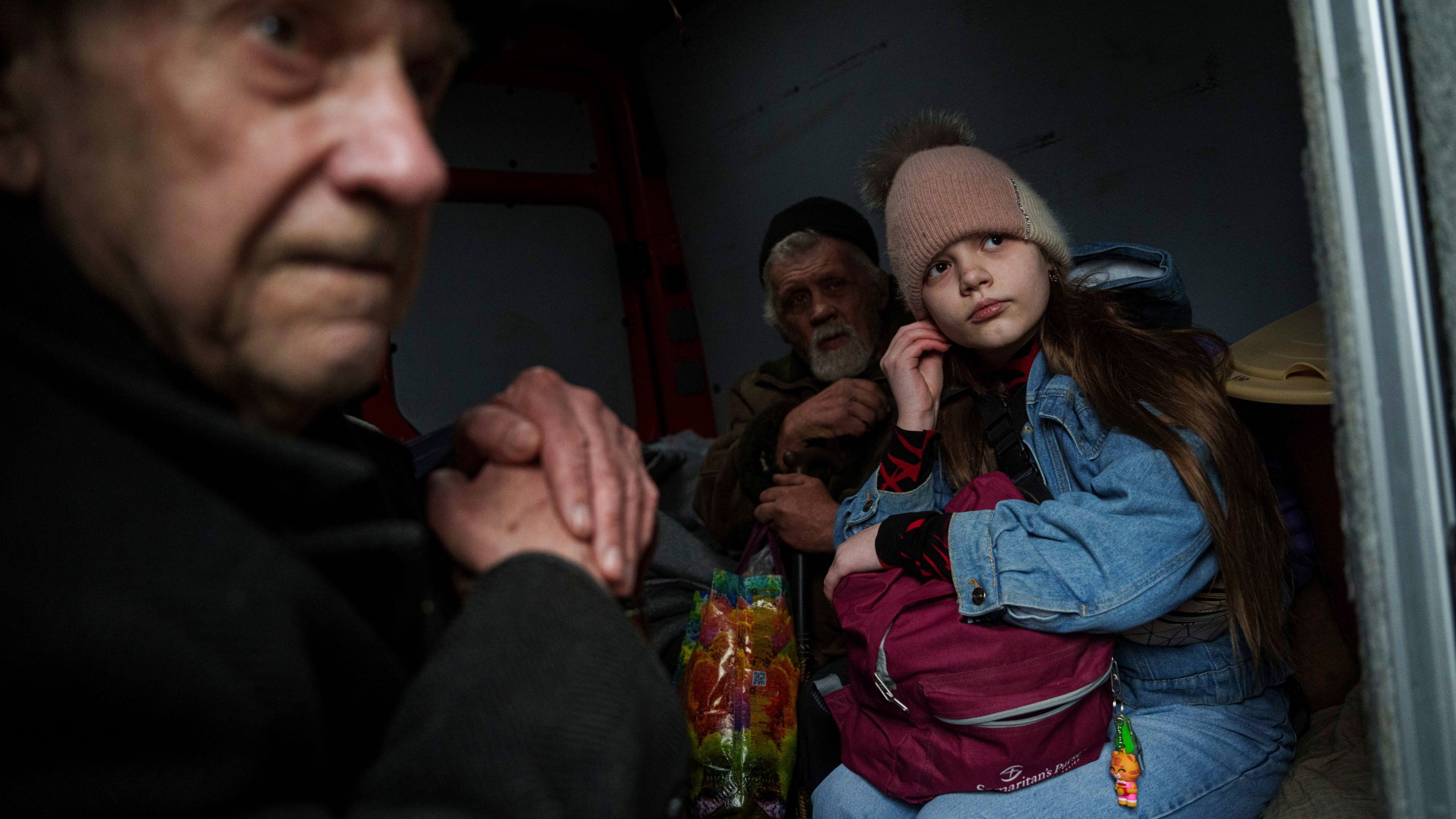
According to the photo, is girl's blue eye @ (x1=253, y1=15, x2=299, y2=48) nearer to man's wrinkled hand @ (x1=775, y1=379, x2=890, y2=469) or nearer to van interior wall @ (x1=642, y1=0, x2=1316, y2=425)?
man's wrinkled hand @ (x1=775, y1=379, x2=890, y2=469)

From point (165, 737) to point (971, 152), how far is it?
174cm

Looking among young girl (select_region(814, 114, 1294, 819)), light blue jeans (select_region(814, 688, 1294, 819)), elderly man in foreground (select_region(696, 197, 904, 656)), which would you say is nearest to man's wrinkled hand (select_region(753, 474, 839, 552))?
elderly man in foreground (select_region(696, 197, 904, 656))

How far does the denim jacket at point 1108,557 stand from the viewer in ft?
4.57

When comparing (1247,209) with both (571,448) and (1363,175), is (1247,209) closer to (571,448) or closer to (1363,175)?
(1363,175)

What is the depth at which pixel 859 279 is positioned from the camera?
2.86 meters

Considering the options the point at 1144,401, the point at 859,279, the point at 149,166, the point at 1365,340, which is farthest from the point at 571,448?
the point at 859,279

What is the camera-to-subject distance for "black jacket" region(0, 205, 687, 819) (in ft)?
1.65

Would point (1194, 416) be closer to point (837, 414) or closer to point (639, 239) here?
point (837, 414)

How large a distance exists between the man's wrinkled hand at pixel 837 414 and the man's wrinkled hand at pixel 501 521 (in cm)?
166

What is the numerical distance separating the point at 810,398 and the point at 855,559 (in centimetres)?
107

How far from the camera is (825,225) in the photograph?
2.89 metres

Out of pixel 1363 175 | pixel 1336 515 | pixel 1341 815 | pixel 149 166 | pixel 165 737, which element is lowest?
pixel 1341 815

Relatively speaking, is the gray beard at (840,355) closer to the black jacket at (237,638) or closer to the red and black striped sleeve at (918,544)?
the red and black striped sleeve at (918,544)

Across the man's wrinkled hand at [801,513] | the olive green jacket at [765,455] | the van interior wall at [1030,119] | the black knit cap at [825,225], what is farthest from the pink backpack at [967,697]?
the van interior wall at [1030,119]
